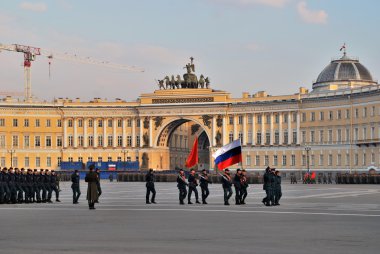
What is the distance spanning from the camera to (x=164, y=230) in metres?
24.2

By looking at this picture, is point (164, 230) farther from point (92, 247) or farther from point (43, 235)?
point (92, 247)

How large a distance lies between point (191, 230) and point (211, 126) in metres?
105

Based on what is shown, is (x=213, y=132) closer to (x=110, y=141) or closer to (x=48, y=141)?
(x=110, y=141)

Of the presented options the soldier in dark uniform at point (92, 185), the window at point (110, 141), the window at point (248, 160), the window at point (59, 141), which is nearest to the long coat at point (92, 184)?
the soldier in dark uniform at point (92, 185)

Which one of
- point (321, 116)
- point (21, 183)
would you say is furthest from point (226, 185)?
point (321, 116)

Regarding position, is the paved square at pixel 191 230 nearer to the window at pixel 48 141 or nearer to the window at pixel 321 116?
the window at pixel 321 116

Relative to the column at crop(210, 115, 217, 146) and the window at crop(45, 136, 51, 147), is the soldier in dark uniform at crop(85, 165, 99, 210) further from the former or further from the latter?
the window at crop(45, 136, 51, 147)

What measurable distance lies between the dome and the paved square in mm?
88622

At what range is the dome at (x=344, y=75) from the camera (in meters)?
123

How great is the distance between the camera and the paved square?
760 inches

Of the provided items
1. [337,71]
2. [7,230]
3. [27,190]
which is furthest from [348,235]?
[337,71]

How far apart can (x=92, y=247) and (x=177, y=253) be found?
2257mm

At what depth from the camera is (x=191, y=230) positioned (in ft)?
79.3

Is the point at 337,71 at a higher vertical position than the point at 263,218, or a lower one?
higher
